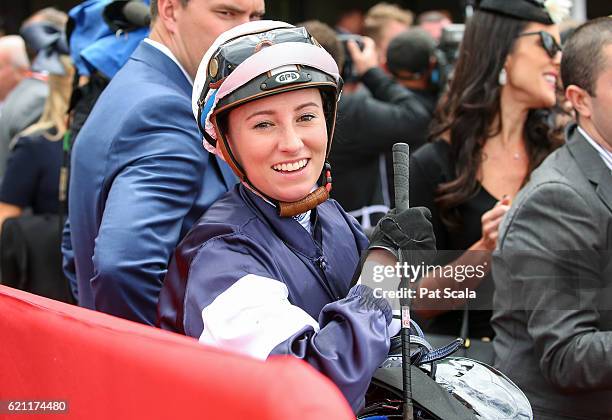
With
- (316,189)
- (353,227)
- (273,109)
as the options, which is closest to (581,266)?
(353,227)

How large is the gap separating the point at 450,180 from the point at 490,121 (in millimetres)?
321

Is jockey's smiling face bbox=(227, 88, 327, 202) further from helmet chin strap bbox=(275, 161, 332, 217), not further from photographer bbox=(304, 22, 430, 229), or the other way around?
photographer bbox=(304, 22, 430, 229)

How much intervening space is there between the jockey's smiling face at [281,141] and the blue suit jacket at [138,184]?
351mm

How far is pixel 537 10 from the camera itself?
391 cm

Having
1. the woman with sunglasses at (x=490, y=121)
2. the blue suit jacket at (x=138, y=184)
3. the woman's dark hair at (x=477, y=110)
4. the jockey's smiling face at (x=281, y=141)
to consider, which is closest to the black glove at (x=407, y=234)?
the jockey's smiling face at (x=281, y=141)

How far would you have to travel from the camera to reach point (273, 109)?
2.24 metres

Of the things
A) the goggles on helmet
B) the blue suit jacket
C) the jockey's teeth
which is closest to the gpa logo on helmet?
the goggles on helmet

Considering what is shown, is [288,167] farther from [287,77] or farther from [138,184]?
[138,184]

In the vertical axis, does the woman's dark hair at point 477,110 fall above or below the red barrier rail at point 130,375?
below

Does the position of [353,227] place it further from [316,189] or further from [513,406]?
[513,406]

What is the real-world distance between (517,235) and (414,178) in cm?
110

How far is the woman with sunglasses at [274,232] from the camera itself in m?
1.99

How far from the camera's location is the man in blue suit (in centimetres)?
253

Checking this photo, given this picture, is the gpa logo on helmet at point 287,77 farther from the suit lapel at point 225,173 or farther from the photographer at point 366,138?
the photographer at point 366,138
